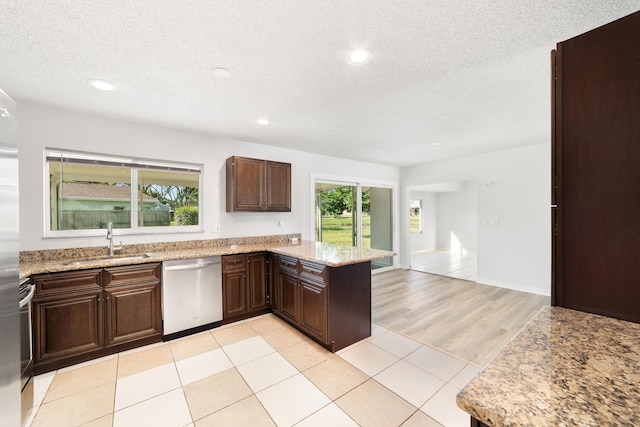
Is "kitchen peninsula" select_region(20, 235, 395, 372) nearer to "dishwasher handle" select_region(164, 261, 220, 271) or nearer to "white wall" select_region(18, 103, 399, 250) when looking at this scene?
"dishwasher handle" select_region(164, 261, 220, 271)

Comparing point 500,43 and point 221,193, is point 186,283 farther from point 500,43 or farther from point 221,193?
point 500,43

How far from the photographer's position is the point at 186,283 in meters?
2.89

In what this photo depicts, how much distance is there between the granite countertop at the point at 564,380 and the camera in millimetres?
587

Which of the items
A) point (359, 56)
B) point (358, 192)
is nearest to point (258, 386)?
point (359, 56)

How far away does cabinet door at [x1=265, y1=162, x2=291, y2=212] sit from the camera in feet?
12.5

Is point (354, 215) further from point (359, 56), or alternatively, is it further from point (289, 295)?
point (359, 56)

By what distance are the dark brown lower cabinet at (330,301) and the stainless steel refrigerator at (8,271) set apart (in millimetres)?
2023

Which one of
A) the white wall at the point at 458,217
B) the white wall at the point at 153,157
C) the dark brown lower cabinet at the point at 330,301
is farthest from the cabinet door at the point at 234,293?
the white wall at the point at 458,217

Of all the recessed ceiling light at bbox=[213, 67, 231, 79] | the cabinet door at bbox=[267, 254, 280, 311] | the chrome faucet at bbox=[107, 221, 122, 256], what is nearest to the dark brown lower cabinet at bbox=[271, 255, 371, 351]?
the cabinet door at bbox=[267, 254, 280, 311]

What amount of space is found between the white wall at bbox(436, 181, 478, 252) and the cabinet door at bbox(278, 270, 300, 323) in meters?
6.84

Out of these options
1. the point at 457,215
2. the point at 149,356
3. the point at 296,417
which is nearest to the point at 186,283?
the point at 149,356

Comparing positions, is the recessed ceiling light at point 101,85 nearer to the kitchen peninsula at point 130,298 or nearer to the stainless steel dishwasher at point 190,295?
the kitchen peninsula at point 130,298

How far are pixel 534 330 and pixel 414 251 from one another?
7764 mm

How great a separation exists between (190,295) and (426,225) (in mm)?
7831
